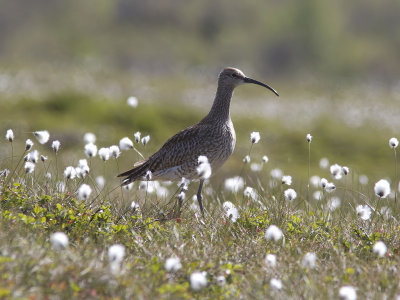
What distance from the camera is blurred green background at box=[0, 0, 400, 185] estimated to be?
21.5m

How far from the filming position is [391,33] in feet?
396

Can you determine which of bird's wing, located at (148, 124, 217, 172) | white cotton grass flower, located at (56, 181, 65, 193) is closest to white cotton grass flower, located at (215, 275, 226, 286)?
white cotton grass flower, located at (56, 181, 65, 193)

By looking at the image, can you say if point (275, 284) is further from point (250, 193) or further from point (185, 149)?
point (185, 149)

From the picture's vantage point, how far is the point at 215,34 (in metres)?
118

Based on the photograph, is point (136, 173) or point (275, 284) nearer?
point (275, 284)

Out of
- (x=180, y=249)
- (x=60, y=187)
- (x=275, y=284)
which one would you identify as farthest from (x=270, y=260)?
(x=60, y=187)

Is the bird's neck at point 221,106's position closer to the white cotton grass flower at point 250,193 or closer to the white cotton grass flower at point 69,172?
the white cotton grass flower at point 250,193

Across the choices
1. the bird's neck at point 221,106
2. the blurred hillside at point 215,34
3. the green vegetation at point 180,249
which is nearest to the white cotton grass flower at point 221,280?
the green vegetation at point 180,249

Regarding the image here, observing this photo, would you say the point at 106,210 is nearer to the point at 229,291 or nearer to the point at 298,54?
the point at 229,291

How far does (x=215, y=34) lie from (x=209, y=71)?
2375 inches

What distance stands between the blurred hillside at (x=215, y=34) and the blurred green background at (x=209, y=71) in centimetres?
26

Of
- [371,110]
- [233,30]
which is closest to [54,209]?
[371,110]

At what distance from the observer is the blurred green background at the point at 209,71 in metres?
21.5

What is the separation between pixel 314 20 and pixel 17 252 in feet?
352
